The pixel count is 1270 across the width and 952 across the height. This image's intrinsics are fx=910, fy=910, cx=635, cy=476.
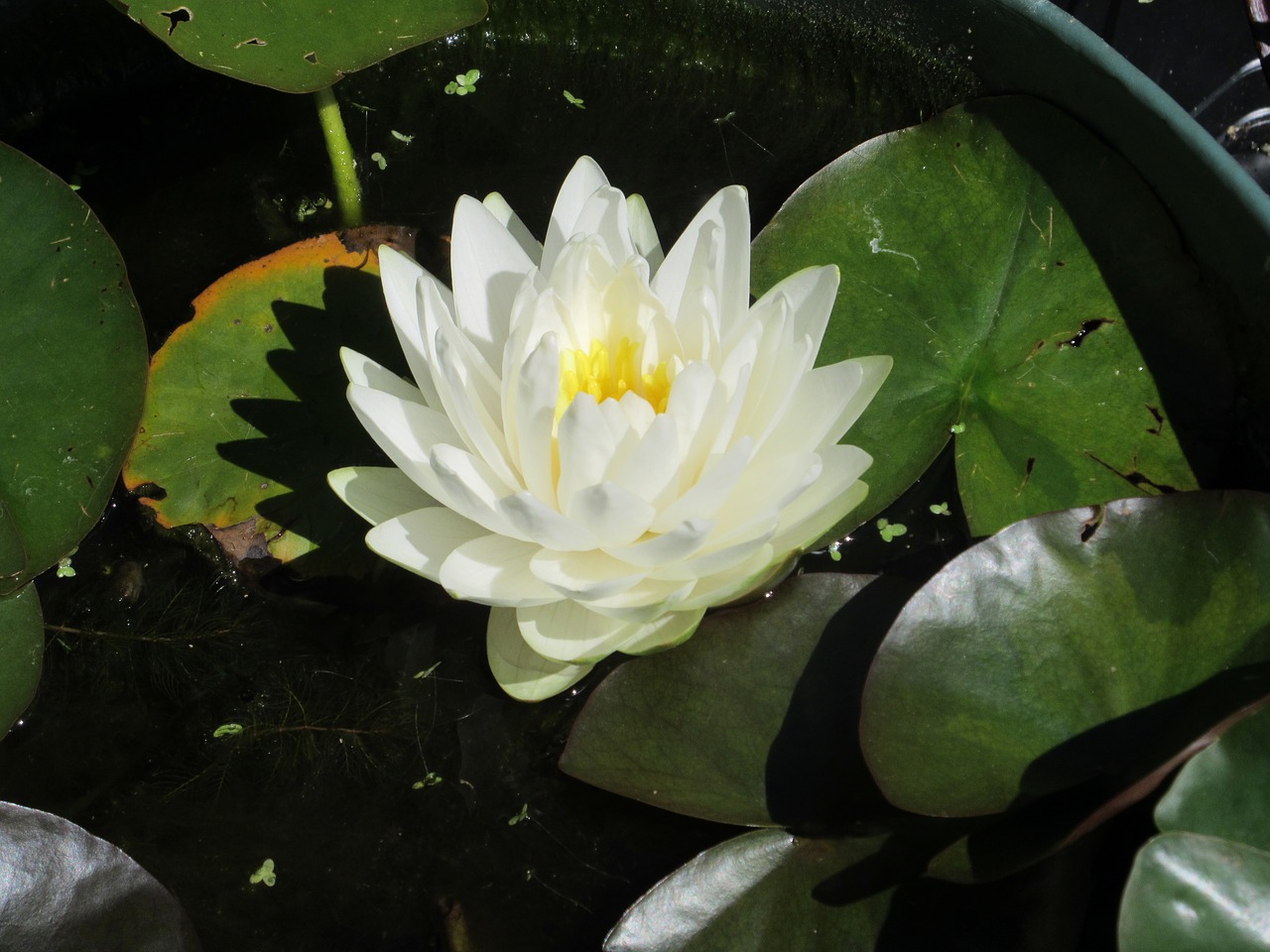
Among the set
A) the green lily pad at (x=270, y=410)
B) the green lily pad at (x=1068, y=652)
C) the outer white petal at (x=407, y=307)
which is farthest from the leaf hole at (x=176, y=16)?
the green lily pad at (x=1068, y=652)

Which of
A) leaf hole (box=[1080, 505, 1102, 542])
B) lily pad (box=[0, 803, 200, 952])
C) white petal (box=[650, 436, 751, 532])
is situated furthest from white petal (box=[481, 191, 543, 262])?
lily pad (box=[0, 803, 200, 952])

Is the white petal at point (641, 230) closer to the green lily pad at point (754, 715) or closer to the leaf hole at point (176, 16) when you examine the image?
the green lily pad at point (754, 715)

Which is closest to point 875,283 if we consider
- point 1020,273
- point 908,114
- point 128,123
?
point 1020,273

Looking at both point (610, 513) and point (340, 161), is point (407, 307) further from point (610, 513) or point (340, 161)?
point (340, 161)

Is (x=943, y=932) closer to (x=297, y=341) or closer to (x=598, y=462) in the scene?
(x=598, y=462)

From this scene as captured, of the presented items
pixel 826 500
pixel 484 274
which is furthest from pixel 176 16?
pixel 826 500

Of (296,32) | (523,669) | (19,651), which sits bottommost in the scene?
(19,651)

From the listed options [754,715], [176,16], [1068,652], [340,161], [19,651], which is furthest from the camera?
[340,161]
